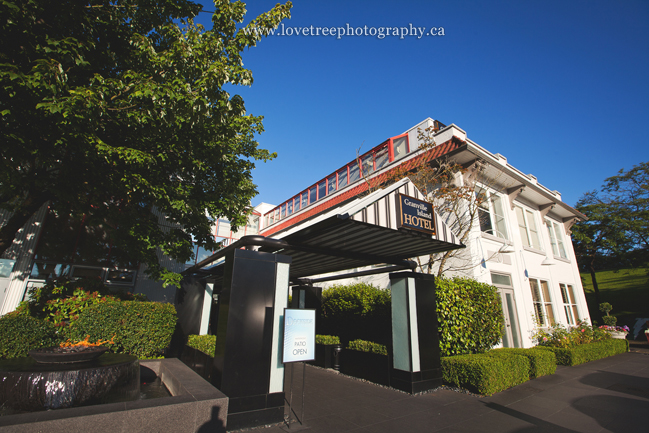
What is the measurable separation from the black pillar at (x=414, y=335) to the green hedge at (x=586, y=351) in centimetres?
Answer: 613

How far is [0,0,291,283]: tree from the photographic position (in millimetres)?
5520

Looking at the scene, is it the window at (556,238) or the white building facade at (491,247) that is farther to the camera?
the window at (556,238)

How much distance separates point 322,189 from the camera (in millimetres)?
20031

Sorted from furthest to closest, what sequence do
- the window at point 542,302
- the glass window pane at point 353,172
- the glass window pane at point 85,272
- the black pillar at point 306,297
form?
the glass window pane at point 353,172 → the window at point 542,302 → the black pillar at point 306,297 → the glass window pane at point 85,272

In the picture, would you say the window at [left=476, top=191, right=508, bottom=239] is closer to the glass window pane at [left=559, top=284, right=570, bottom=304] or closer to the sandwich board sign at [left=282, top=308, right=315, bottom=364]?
the glass window pane at [left=559, top=284, right=570, bottom=304]

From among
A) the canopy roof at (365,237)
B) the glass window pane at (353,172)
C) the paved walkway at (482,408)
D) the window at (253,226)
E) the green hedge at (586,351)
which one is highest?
the window at (253,226)

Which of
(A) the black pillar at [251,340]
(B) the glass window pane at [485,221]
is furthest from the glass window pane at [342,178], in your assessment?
(A) the black pillar at [251,340]

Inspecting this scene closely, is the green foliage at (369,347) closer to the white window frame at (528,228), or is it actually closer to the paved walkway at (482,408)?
the paved walkway at (482,408)

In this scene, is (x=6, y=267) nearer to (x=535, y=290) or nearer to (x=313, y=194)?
(x=313, y=194)

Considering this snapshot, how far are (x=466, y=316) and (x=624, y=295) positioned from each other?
1471 inches

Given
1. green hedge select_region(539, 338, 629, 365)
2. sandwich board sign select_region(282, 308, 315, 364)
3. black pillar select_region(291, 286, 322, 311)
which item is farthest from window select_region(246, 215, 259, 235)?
sandwich board sign select_region(282, 308, 315, 364)

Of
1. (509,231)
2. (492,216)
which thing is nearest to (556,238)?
(509,231)

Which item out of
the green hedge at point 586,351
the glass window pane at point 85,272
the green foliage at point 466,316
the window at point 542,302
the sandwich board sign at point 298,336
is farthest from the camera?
the window at point 542,302

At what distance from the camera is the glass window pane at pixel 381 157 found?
599 inches
